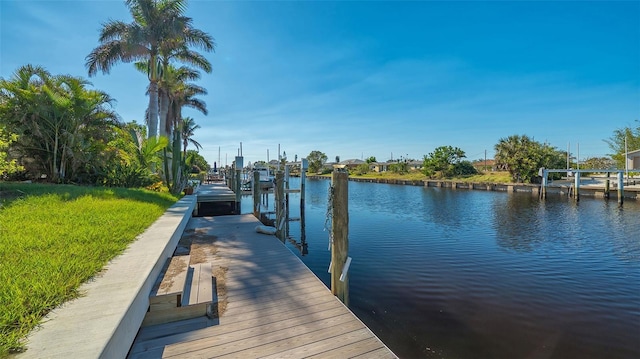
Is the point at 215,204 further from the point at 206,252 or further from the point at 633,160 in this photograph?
the point at 633,160

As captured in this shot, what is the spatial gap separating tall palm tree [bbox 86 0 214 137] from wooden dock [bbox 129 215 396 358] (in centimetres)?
1385

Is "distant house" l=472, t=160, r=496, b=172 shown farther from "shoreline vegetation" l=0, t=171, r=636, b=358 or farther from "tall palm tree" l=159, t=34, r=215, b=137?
"shoreline vegetation" l=0, t=171, r=636, b=358

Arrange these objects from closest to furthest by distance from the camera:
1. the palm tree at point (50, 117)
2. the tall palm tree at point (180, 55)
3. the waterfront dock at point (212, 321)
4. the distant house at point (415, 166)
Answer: the waterfront dock at point (212, 321)
the palm tree at point (50, 117)
the tall palm tree at point (180, 55)
the distant house at point (415, 166)

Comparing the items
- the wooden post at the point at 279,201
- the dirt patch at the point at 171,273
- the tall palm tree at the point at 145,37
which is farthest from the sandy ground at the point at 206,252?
the tall palm tree at the point at 145,37

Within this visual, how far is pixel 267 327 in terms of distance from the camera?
3.35 meters

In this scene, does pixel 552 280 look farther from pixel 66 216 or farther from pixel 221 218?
pixel 66 216

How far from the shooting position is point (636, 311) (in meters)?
5.52

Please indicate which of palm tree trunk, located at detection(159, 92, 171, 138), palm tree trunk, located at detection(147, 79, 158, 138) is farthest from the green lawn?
palm tree trunk, located at detection(159, 92, 171, 138)

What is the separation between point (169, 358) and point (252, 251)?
3546 mm

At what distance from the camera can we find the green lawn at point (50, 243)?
2434 millimetres

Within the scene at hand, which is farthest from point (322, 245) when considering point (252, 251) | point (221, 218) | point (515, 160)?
point (515, 160)

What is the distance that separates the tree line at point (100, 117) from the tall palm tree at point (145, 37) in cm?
4

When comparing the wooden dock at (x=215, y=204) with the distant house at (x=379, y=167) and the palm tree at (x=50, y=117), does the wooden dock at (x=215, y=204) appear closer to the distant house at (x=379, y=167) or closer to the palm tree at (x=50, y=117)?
the palm tree at (x=50, y=117)

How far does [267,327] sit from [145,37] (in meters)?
16.9
